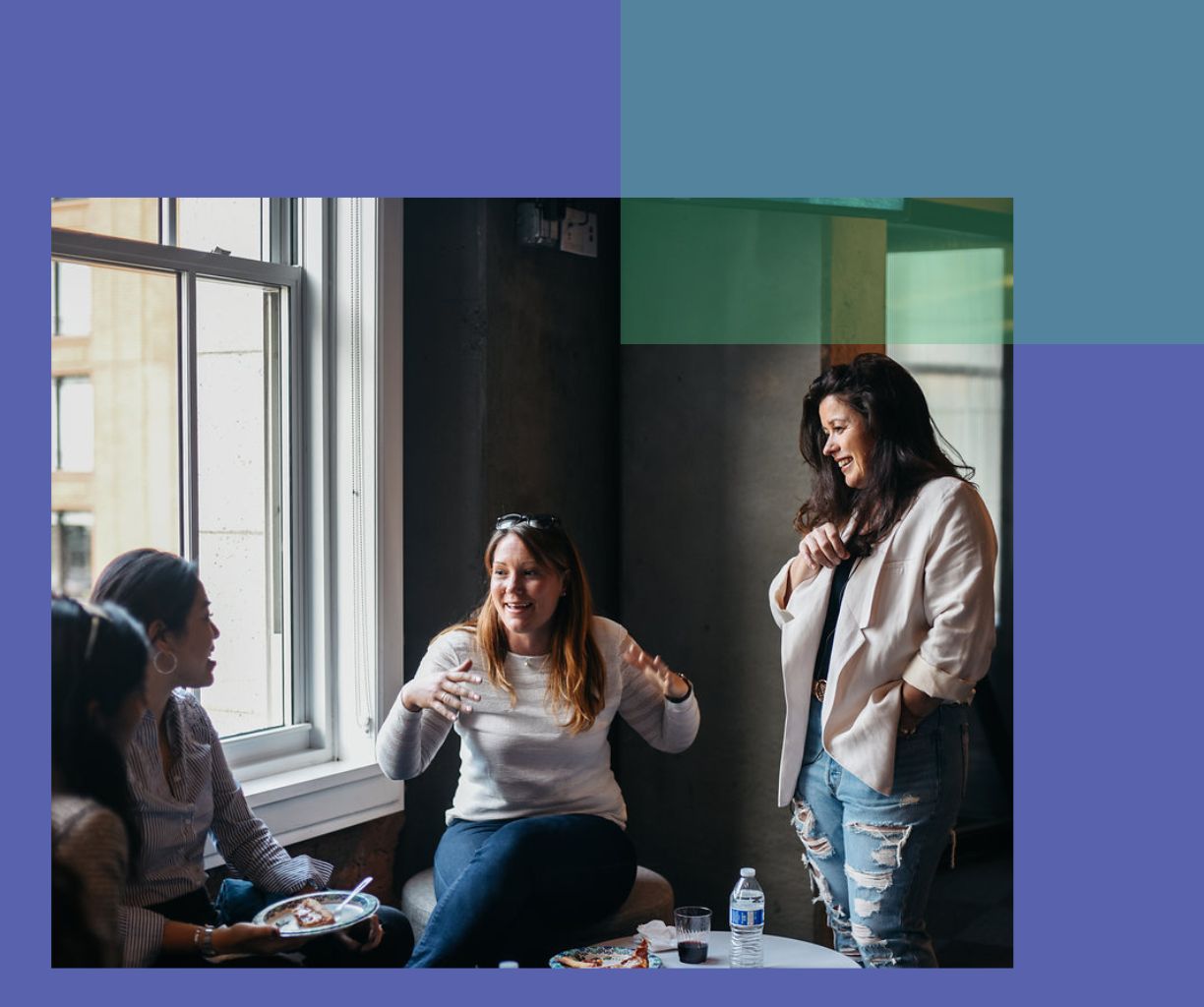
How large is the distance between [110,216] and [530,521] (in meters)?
0.86

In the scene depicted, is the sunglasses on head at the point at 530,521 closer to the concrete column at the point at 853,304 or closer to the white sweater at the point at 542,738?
the white sweater at the point at 542,738

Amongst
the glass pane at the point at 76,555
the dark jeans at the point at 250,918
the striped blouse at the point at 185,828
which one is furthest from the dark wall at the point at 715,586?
the glass pane at the point at 76,555

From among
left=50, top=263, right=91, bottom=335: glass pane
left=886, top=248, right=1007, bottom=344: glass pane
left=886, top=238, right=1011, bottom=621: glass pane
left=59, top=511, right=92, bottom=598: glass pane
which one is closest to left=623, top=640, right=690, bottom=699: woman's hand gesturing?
left=886, top=238, right=1011, bottom=621: glass pane

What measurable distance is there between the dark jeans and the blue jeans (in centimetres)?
5

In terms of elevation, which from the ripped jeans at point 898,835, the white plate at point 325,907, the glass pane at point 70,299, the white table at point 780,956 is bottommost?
the white table at point 780,956

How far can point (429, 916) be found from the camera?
2232 millimetres

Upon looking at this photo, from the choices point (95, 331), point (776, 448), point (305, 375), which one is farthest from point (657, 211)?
point (95, 331)

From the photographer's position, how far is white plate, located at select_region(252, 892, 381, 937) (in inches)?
85.8

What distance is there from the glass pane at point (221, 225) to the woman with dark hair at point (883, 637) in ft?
3.32

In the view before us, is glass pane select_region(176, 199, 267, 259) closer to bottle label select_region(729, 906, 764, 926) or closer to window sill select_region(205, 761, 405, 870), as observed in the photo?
window sill select_region(205, 761, 405, 870)

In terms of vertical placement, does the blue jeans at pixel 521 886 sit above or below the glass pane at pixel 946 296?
below

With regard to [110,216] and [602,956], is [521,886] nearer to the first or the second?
[602,956]

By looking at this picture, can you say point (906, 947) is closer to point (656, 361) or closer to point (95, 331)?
point (656, 361)

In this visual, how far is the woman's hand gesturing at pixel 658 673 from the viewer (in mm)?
2314
